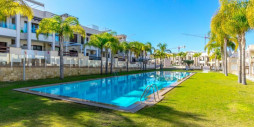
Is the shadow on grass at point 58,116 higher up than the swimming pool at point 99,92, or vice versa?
the shadow on grass at point 58,116

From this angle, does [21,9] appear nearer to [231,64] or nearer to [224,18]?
[224,18]

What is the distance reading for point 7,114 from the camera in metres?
4.41

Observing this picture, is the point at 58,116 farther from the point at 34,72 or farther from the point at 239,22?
the point at 239,22

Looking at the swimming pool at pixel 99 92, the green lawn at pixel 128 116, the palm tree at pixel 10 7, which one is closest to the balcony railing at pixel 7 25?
the palm tree at pixel 10 7

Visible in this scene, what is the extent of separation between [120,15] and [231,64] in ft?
83.7

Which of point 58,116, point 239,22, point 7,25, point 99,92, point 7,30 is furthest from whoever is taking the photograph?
point 7,25

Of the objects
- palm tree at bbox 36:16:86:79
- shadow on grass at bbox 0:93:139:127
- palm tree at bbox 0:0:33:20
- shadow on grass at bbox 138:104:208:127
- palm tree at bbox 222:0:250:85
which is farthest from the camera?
palm tree at bbox 36:16:86:79

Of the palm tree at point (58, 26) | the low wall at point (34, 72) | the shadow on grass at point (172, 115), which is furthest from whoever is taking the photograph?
the palm tree at point (58, 26)

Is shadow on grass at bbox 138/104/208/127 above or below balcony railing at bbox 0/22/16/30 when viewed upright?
below

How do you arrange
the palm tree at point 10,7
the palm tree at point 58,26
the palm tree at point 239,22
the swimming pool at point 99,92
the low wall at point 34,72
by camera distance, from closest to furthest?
1. the swimming pool at point 99,92
2. the palm tree at point 10,7
3. the palm tree at point 239,22
4. the low wall at point 34,72
5. the palm tree at point 58,26

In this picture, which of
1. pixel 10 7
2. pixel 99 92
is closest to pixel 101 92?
pixel 99 92

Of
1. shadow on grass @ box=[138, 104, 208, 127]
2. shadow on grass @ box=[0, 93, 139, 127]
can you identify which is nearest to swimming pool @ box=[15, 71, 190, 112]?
shadow on grass @ box=[138, 104, 208, 127]

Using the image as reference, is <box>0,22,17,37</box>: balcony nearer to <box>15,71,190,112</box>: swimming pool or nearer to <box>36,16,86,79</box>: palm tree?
<box>36,16,86,79</box>: palm tree

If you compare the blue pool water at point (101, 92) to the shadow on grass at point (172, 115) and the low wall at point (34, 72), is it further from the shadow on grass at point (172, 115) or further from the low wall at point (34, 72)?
the low wall at point (34, 72)
